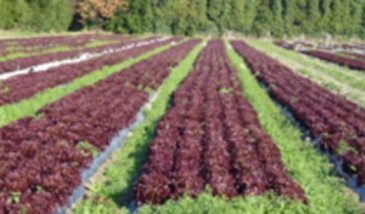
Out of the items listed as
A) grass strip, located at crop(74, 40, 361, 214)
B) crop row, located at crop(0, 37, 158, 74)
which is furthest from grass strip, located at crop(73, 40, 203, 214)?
crop row, located at crop(0, 37, 158, 74)

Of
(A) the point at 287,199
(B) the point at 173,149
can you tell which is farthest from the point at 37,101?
(A) the point at 287,199

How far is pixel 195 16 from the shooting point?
266 feet

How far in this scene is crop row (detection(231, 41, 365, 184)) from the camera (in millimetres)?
11534

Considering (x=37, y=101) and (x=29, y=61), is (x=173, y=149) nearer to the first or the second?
(x=37, y=101)

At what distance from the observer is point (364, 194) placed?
9.70 m

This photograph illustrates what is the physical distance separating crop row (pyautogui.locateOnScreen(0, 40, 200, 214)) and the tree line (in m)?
44.2

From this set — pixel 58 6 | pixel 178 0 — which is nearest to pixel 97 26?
pixel 58 6

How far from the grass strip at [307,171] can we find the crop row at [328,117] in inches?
17.2

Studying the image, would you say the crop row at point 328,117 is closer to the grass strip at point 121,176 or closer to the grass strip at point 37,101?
the grass strip at point 121,176

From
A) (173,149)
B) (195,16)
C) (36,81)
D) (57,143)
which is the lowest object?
(173,149)

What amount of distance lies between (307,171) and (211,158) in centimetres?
261

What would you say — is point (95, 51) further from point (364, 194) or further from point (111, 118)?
point (364, 194)

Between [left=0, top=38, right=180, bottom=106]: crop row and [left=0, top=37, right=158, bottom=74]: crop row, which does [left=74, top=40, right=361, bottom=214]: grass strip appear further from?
[left=0, top=37, right=158, bottom=74]: crop row

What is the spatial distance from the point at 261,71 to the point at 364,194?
1854 centimetres
